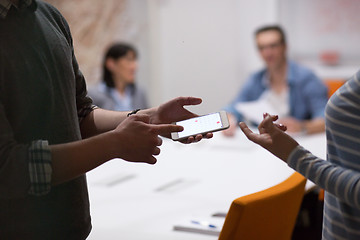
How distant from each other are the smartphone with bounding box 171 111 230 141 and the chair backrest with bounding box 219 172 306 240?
186 millimetres

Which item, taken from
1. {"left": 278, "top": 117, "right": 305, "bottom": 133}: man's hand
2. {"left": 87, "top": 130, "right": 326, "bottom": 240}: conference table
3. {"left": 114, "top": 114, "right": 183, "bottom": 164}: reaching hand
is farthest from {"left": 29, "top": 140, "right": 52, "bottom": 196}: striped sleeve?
{"left": 278, "top": 117, "right": 305, "bottom": 133}: man's hand

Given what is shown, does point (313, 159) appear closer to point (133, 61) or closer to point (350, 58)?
point (133, 61)

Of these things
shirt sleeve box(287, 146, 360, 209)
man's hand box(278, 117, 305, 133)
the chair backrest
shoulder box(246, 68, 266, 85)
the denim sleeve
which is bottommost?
man's hand box(278, 117, 305, 133)

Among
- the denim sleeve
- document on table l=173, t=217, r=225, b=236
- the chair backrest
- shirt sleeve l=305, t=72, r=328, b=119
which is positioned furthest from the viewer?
the denim sleeve

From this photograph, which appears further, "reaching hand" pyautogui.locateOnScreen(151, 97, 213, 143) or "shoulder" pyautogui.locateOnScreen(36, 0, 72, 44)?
"reaching hand" pyautogui.locateOnScreen(151, 97, 213, 143)

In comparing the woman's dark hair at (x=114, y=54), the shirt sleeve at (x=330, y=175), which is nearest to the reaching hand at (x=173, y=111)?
the shirt sleeve at (x=330, y=175)

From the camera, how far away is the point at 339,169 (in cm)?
103

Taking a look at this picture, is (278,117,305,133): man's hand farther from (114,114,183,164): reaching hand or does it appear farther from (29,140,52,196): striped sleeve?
(29,140,52,196): striped sleeve

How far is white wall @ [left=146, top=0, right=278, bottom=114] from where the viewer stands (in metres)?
4.24

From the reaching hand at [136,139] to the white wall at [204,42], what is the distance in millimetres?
3037

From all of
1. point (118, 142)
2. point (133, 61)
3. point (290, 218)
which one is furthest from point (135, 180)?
point (133, 61)

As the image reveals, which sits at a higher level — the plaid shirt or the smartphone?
the plaid shirt

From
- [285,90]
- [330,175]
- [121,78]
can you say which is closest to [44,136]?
[330,175]

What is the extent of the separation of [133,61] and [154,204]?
208 cm
